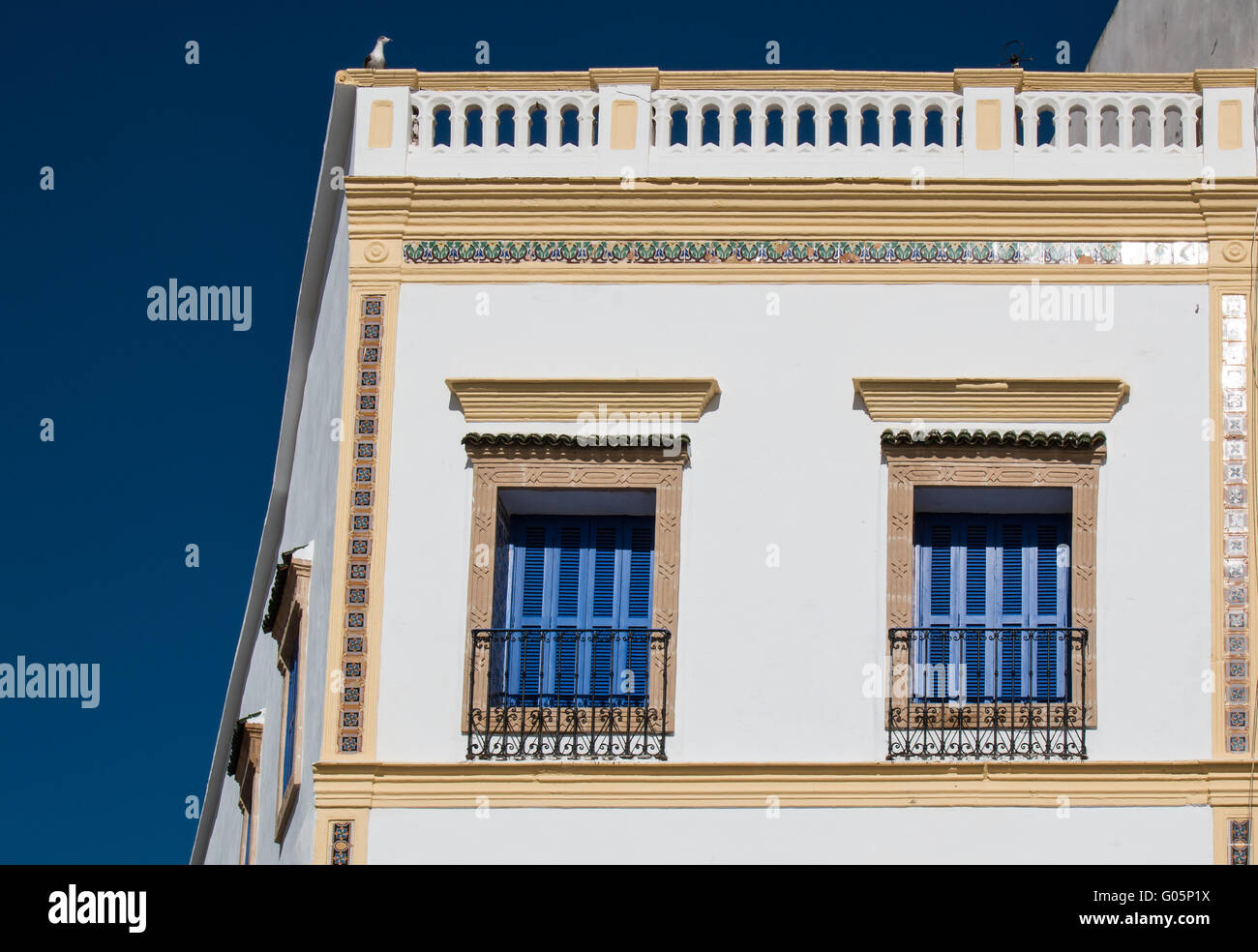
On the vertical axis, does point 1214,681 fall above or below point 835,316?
below

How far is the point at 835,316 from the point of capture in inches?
667

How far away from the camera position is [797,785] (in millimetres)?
15953

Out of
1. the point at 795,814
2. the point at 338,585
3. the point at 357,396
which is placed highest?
the point at 357,396

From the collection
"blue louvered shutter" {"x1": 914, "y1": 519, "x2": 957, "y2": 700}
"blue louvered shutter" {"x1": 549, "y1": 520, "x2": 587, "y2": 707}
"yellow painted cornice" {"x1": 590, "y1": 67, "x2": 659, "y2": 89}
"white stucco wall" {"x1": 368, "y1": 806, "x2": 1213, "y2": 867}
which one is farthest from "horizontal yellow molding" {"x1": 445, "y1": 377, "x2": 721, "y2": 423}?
"white stucco wall" {"x1": 368, "y1": 806, "x2": 1213, "y2": 867}

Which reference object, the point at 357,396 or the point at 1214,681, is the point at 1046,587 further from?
the point at 357,396

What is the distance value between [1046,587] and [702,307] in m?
2.62

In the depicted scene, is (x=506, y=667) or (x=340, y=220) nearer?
(x=506, y=667)

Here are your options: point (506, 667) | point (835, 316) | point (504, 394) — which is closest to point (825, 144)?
point (835, 316)

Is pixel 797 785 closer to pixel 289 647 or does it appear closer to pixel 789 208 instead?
pixel 789 208

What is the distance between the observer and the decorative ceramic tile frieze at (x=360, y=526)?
16250mm

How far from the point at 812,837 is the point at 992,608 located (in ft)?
5.96

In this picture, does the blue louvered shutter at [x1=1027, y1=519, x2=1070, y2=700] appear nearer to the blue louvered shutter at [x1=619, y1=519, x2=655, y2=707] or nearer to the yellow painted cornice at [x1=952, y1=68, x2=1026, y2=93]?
the blue louvered shutter at [x1=619, y1=519, x2=655, y2=707]

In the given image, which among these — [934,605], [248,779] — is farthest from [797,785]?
[248,779]

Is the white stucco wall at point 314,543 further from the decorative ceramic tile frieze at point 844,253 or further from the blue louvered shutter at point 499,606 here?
the decorative ceramic tile frieze at point 844,253
